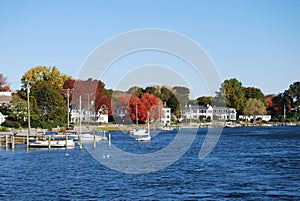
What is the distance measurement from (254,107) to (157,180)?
152 meters

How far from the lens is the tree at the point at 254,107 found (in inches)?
Answer: 7259

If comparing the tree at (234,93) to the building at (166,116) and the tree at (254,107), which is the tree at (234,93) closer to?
the tree at (254,107)

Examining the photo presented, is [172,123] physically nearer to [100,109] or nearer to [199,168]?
[100,109]

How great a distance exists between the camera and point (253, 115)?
18762 cm

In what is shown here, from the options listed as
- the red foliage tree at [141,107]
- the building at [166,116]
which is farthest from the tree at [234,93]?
the red foliage tree at [141,107]

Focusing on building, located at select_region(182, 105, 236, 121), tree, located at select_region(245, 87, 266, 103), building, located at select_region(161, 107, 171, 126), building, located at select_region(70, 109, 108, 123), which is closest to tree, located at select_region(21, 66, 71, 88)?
building, located at select_region(70, 109, 108, 123)

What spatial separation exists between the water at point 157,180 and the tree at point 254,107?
13270 cm

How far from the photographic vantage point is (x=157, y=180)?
123ft

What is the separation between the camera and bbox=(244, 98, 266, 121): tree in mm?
184375

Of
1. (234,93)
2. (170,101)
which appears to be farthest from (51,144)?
(234,93)

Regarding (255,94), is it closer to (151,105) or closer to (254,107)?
(254,107)

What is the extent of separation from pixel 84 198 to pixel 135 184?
5.93 metres

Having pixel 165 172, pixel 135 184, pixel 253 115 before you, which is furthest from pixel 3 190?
pixel 253 115

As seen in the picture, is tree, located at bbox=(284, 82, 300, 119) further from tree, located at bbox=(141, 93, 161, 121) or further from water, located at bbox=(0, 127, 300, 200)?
water, located at bbox=(0, 127, 300, 200)
